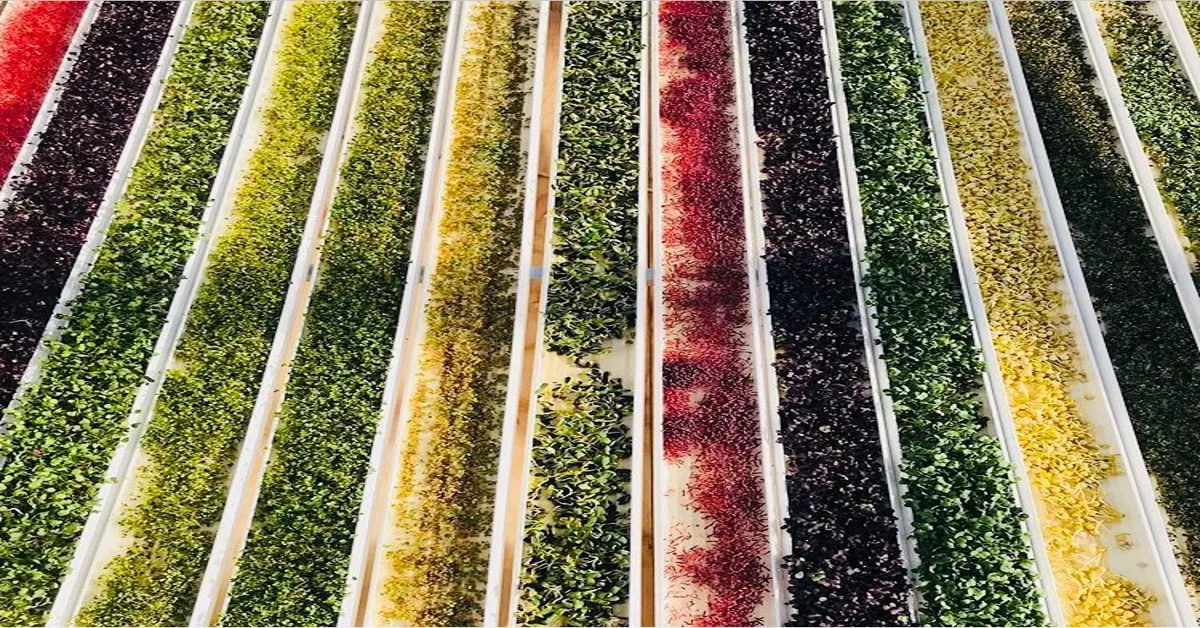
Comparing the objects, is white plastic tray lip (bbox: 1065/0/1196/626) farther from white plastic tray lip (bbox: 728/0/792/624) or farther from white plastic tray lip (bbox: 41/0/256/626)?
white plastic tray lip (bbox: 41/0/256/626)

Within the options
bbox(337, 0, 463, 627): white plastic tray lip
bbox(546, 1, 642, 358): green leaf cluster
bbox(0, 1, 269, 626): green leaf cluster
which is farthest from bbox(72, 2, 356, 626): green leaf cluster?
bbox(546, 1, 642, 358): green leaf cluster

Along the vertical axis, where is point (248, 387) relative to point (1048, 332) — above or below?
below

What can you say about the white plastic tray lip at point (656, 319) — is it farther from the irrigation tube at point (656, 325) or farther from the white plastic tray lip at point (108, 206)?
the white plastic tray lip at point (108, 206)

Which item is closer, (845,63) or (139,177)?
(139,177)

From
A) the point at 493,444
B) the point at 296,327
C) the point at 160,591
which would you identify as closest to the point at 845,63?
the point at 493,444

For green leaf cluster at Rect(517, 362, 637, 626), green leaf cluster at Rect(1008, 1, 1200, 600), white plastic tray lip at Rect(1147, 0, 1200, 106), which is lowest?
green leaf cluster at Rect(517, 362, 637, 626)

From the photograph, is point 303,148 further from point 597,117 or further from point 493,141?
point 597,117
